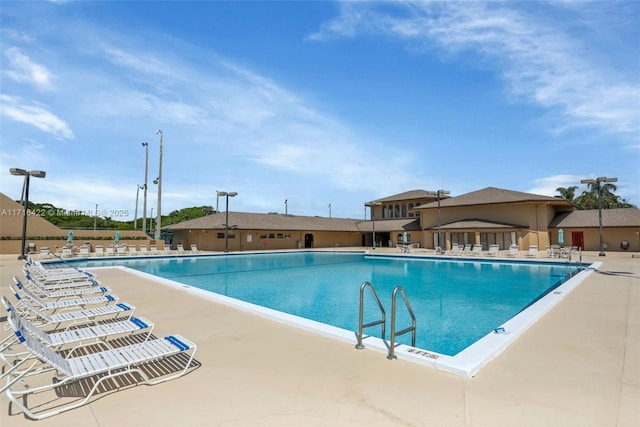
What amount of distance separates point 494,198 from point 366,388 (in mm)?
28803

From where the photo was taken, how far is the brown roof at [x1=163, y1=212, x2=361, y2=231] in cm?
3089

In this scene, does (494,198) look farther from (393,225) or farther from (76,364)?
→ (76,364)

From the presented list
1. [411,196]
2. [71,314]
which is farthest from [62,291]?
[411,196]

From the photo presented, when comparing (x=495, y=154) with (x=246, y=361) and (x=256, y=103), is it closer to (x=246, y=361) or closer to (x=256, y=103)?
(x=256, y=103)

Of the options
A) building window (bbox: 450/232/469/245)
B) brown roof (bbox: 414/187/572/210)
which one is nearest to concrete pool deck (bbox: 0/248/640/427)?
brown roof (bbox: 414/187/572/210)

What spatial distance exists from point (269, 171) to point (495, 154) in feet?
63.6

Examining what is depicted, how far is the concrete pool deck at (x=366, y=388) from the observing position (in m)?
2.81

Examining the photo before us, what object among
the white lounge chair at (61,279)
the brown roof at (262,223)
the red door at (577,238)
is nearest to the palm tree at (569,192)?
the red door at (577,238)

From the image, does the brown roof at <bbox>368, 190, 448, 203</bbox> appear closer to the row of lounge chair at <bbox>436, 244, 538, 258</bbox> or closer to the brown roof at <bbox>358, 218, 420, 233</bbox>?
the brown roof at <bbox>358, 218, 420, 233</bbox>

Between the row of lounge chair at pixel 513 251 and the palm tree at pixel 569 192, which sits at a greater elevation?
the palm tree at pixel 569 192

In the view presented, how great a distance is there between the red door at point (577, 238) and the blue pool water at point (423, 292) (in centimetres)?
1256

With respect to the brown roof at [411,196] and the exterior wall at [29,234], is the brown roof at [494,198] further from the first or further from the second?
the exterior wall at [29,234]

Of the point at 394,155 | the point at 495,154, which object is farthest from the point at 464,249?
the point at 394,155

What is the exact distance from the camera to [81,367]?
10.7ft
